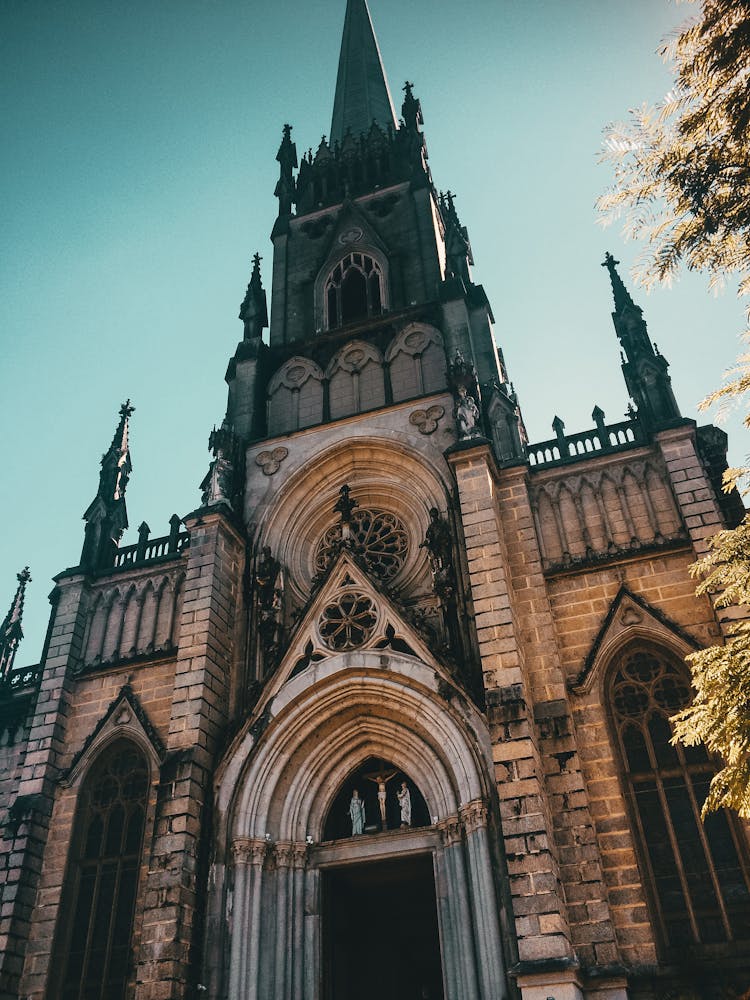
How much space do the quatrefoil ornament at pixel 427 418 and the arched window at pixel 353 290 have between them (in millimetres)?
5683

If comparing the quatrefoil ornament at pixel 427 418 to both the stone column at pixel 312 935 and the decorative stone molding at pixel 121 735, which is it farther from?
the stone column at pixel 312 935

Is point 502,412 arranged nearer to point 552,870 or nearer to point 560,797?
point 560,797

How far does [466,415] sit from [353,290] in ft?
30.0

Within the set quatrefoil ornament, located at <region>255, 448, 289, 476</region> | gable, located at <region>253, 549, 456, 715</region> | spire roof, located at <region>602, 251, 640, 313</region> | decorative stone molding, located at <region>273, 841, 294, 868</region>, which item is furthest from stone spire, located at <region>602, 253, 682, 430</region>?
decorative stone molding, located at <region>273, 841, 294, 868</region>

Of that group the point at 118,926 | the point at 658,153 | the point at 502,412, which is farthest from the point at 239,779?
the point at 658,153

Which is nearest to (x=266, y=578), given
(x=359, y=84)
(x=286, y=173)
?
(x=286, y=173)

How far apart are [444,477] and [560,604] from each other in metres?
4.13

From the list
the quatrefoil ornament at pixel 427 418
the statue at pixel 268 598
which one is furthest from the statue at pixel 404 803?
the quatrefoil ornament at pixel 427 418

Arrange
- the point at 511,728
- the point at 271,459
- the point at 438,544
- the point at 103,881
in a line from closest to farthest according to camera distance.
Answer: the point at 511,728, the point at 103,881, the point at 438,544, the point at 271,459

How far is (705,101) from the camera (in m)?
10.6

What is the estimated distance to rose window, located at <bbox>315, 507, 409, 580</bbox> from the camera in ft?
62.7

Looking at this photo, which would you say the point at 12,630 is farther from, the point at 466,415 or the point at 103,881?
the point at 466,415

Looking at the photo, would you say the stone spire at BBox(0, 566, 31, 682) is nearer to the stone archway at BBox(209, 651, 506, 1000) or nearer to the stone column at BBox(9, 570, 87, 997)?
the stone column at BBox(9, 570, 87, 997)

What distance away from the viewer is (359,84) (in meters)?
36.0
